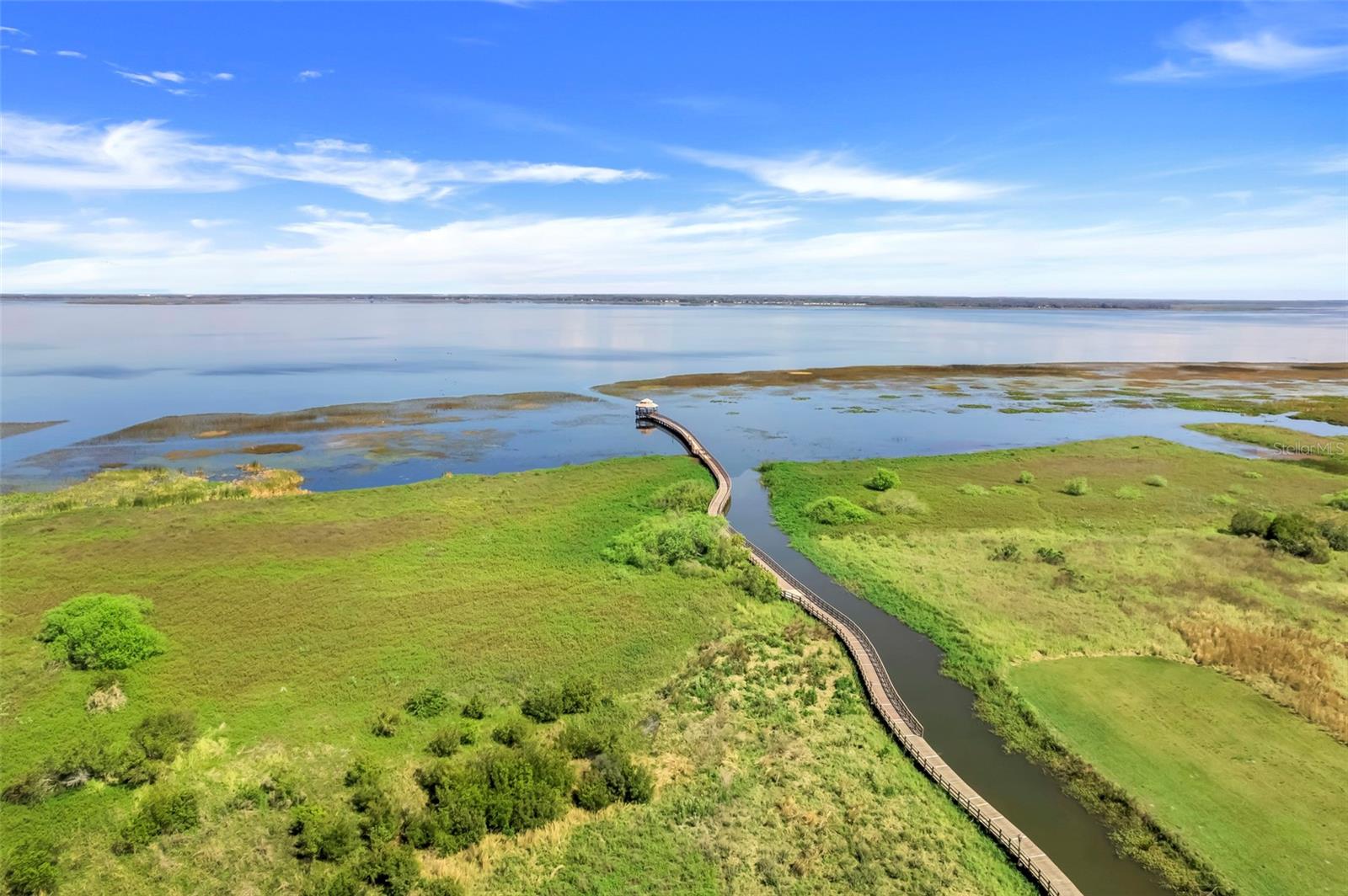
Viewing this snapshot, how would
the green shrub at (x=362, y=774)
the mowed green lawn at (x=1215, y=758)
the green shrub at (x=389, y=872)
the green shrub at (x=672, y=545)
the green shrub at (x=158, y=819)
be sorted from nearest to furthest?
the green shrub at (x=389, y=872)
the green shrub at (x=158, y=819)
the mowed green lawn at (x=1215, y=758)
the green shrub at (x=362, y=774)
the green shrub at (x=672, y=545)

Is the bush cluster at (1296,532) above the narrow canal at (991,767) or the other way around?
above


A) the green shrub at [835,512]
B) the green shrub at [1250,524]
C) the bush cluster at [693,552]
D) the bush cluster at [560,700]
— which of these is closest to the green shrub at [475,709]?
the bush cluster at [560,700]

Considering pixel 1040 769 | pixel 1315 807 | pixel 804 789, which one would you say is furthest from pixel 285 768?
pixel 1315 807

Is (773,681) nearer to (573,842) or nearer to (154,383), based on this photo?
(573,842)

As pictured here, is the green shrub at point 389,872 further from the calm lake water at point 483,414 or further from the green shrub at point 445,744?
the calm lake water at point 483,414

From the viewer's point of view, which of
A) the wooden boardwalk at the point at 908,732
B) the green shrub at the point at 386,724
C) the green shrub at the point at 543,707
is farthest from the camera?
the green shrub at the point at 543,707

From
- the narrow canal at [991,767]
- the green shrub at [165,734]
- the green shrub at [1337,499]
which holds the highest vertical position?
the green shrub at [1337,499]

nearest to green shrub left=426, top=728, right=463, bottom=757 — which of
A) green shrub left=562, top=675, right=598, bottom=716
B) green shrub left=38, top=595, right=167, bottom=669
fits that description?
green shrub left=562, top=675, right=598, bottom=716

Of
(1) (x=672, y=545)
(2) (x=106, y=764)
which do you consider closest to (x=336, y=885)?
(2) (x=106, y=764)
